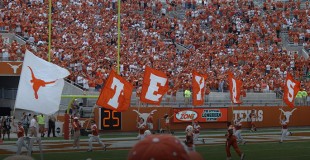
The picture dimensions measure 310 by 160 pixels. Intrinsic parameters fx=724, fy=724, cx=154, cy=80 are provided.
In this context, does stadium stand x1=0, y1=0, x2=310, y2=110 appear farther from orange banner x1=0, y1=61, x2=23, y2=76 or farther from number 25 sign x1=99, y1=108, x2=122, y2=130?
number 25 sign x1=99, y1=108, x2=122, y2=130

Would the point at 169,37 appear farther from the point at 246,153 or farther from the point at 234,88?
the point at 246,153

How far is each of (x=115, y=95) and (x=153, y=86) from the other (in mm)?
3339

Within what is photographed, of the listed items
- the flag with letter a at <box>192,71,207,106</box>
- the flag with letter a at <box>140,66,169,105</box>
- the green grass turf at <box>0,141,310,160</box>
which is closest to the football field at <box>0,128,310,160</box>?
the green grass turf at <box>0,141,310,160</box>

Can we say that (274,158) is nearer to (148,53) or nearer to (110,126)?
(110,126)

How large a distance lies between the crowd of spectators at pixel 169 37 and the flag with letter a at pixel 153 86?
1013 cm

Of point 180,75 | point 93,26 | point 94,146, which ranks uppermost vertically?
point 93,26

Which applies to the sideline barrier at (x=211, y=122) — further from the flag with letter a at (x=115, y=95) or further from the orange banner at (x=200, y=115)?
the flag with letter a at (x=115, y=95)

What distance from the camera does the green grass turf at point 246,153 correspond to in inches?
878

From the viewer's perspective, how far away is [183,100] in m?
39.9

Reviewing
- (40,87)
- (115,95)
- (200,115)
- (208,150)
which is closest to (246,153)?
(208,150)

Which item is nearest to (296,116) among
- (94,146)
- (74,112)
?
(74,112)

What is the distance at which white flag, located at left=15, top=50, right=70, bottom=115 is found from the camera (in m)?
16.2

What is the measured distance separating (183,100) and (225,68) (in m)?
6.64

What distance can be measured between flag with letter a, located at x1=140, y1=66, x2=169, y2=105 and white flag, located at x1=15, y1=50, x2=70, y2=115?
35.8ft
